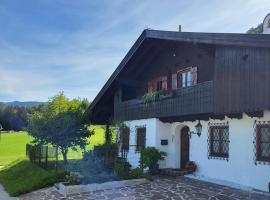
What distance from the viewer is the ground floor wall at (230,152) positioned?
1209 centimetres

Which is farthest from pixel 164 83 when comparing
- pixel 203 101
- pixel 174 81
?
pixel 203 101

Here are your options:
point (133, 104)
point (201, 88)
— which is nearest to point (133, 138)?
point (133, 104)

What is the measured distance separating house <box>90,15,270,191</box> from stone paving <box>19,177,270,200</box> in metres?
1.07

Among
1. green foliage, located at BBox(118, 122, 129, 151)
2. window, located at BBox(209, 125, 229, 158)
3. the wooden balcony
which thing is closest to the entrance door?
the wooden balcony

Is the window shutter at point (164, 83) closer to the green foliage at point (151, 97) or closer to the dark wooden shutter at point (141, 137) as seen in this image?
the green foliage at point (151, 97)

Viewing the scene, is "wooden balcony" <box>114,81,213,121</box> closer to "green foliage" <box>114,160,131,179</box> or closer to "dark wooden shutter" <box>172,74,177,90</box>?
"dark wooden shutter" <box>172,74,177,90</box>

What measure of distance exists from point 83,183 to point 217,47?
22.2ft

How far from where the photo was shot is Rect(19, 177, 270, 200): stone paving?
10.8m

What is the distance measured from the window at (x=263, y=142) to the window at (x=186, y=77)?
3.81 meters

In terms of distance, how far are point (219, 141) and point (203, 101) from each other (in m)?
1.85

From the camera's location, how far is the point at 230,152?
13164 mm

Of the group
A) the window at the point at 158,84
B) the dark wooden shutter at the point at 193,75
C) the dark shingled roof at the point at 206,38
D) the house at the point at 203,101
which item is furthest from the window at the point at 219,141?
the window at the point at 158,84

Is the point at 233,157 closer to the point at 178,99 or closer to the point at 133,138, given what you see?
the point at 178,99

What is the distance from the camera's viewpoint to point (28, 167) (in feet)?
67.6
